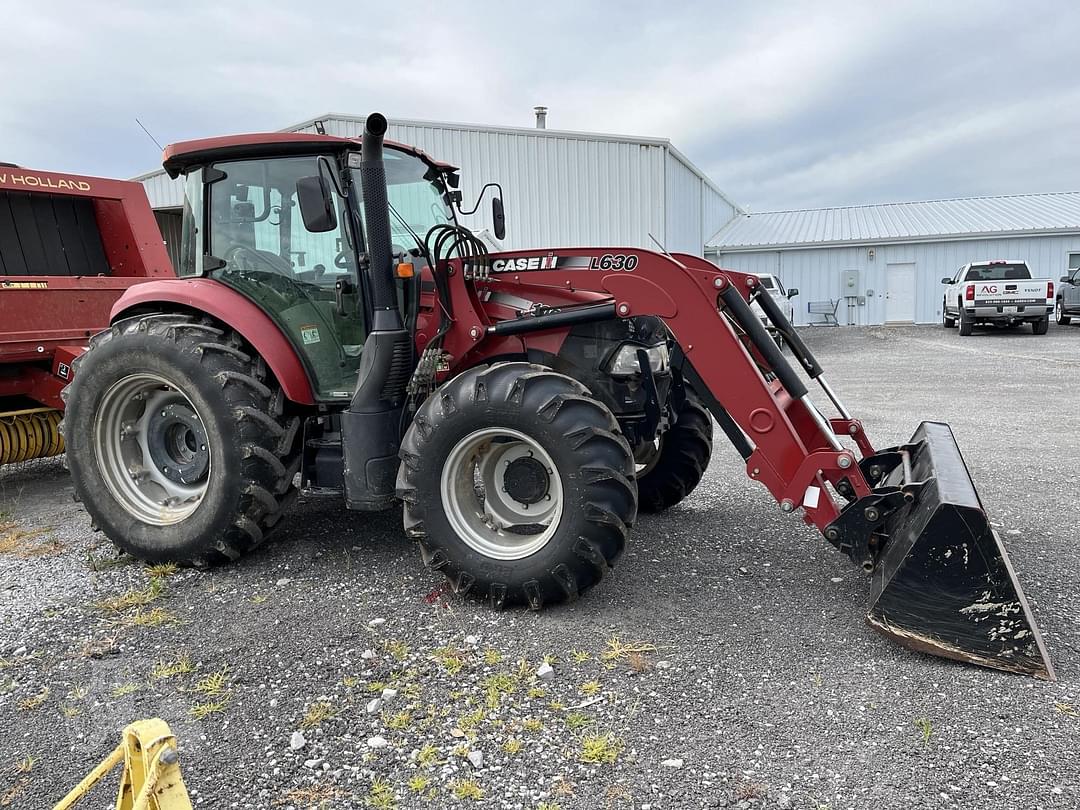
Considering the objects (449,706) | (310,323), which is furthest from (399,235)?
(449,706)

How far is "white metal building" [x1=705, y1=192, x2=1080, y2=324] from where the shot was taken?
24.2 metres

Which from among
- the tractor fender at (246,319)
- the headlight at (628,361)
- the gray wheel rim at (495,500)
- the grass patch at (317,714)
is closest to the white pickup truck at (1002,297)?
the headlight at (628,361)

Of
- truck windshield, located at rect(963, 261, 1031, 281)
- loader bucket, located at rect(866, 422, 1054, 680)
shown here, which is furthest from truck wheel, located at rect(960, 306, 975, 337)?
loader bucket, located at rect(866, 422, 1054, 680)

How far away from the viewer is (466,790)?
8.03ft

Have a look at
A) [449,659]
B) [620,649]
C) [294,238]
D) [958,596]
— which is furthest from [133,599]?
[958,596]

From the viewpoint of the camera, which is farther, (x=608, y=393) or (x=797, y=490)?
(x=608, y=393)

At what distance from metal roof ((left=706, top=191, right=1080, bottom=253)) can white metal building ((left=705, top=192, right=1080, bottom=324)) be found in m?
0.03

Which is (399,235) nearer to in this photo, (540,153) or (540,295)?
(540,295)

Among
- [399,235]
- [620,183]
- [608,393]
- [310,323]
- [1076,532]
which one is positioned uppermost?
[620,183]

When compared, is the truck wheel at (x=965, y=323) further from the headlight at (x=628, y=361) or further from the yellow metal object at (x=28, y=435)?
the yellow metal object at (x=28, y=435)

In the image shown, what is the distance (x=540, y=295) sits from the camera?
4.21 m

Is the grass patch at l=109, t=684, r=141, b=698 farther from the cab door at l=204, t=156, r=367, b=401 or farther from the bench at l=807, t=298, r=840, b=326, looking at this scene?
the bench at l=807, t=298, r=840, b=326

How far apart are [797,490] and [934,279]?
963 inches

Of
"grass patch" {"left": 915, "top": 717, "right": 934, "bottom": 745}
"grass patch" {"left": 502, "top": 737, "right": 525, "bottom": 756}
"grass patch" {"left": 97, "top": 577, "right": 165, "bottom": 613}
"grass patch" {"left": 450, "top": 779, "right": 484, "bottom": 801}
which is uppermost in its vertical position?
"grass patch" {"left": 97, "top": 577, "right": 165, "bottom": 613}
